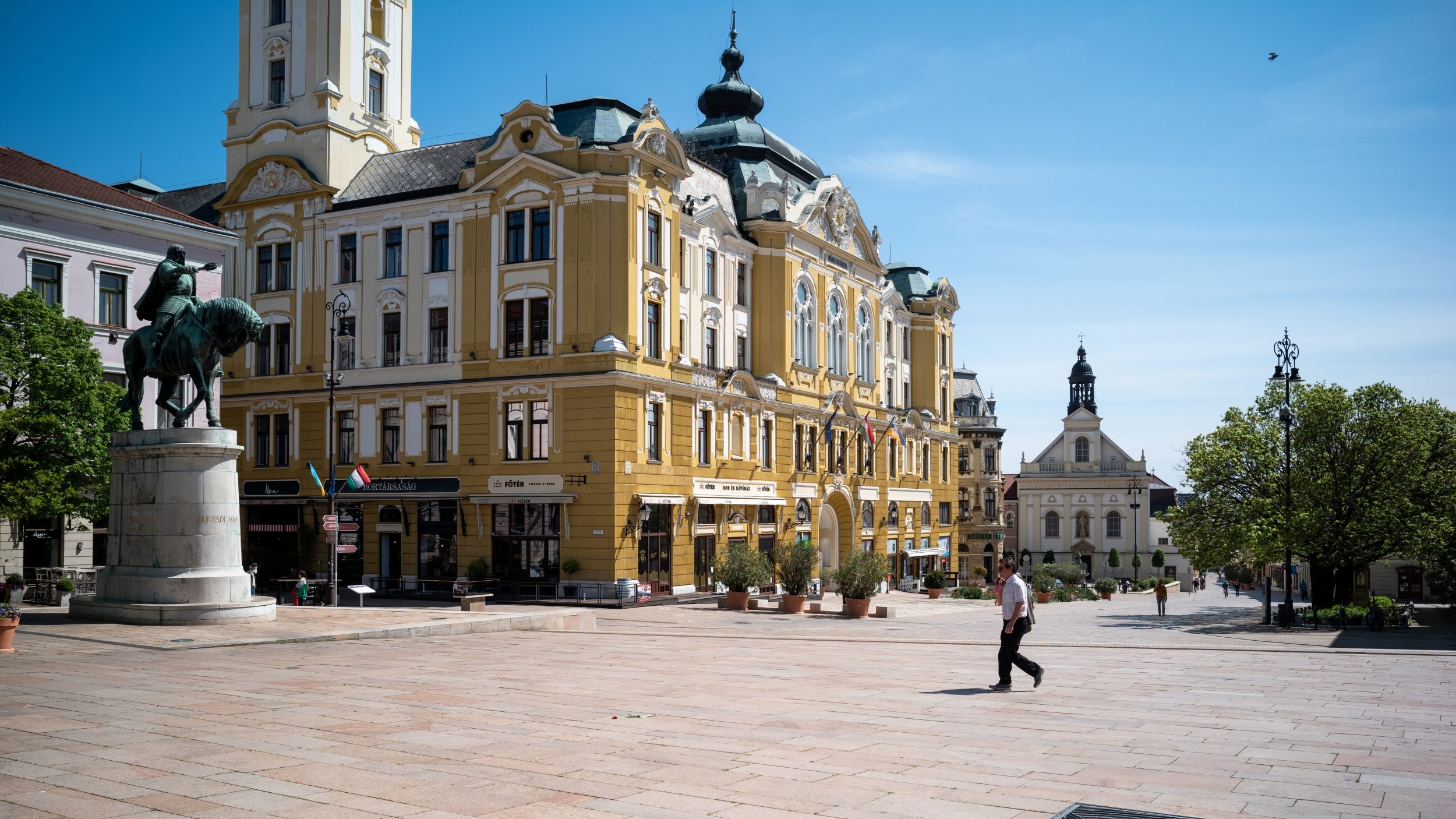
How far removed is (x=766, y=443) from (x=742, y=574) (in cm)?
1323

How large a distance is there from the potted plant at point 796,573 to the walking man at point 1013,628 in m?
22.4

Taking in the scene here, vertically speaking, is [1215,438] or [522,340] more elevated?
[522,340]

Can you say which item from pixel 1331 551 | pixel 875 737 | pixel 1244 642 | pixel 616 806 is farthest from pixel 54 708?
pixel 1331 551

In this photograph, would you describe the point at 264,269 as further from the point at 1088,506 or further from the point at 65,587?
the point at 1088,506

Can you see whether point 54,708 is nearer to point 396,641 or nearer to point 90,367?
point 396,641

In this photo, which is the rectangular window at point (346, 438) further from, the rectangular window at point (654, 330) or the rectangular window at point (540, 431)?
the rectangular window at point (654, 330)

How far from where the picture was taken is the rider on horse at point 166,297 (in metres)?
24.1

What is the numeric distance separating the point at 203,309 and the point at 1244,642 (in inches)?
1008

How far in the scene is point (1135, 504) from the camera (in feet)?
326

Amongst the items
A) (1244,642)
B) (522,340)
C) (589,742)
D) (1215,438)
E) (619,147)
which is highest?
(619,147)

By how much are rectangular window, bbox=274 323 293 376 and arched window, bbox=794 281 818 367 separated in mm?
21370

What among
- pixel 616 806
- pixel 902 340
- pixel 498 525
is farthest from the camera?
pixel 902 340

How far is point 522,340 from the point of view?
141 feet

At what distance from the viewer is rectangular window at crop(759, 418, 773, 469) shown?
166 feet
